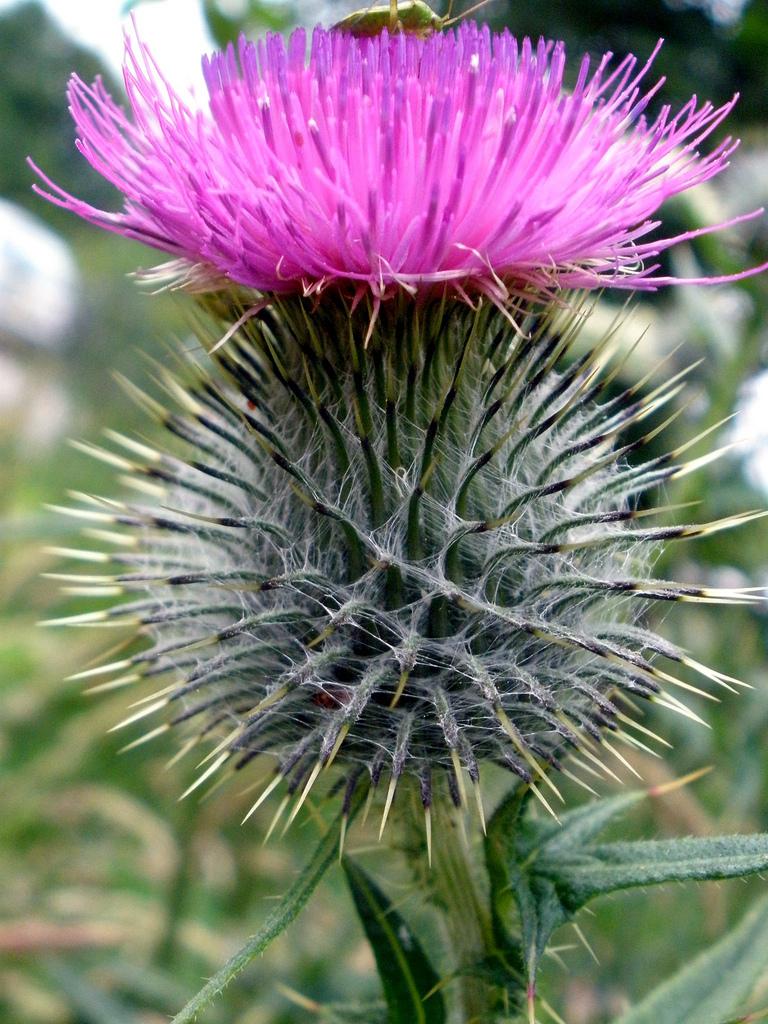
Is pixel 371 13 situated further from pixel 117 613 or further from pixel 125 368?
pixel 125 368

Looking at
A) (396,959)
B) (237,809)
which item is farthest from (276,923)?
(237,809)

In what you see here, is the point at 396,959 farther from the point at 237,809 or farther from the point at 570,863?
the point at 237,809

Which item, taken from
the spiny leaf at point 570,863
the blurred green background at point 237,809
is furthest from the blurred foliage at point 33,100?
the spiny leaf at point 570,863

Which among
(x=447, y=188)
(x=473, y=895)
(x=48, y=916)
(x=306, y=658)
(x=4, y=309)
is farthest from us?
(x=4, y=309)

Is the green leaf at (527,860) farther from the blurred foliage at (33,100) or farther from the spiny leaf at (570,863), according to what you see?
the blurred foliage at (33,100)

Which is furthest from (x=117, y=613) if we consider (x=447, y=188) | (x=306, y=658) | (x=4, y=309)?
(x=4, y=309)

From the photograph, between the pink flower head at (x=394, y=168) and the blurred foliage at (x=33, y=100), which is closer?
the pink flower head at (x=394, y=168)
